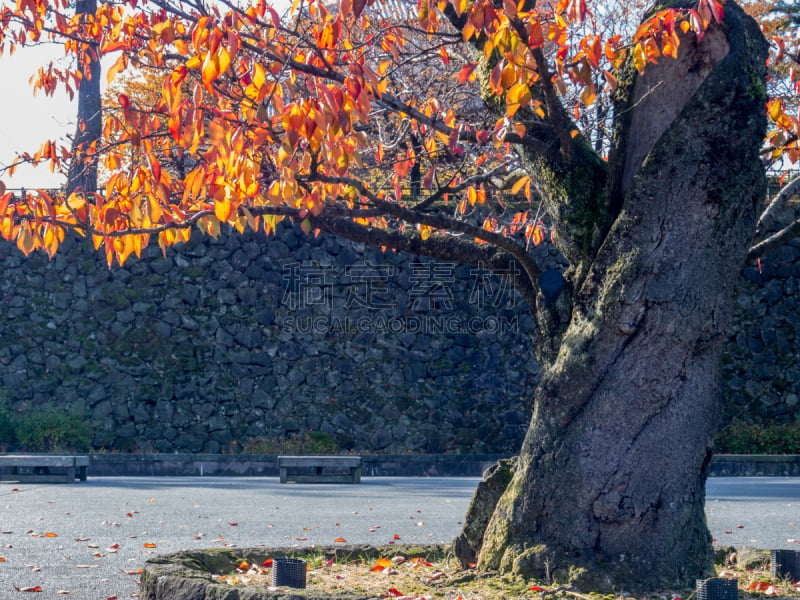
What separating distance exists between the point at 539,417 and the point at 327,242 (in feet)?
52.1

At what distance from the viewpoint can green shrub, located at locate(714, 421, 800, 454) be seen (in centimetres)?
1777

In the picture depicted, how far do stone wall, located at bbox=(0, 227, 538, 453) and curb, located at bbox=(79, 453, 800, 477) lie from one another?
2094mm

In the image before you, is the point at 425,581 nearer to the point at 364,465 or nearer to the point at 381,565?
the point at 381,565

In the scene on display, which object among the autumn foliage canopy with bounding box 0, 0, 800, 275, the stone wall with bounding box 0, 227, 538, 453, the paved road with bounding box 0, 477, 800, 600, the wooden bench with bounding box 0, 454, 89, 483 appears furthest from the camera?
the stone wall with bounding box 0, 227, 538, 453

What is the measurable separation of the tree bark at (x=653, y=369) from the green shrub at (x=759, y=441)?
1447cm

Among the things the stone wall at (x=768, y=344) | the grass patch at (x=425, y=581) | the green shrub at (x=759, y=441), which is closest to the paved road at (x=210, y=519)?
the grass patch at (x=425, y=581)

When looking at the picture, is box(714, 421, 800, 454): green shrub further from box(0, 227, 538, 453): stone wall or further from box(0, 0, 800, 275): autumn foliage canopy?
box(0, 0, 800, 275): autumn foliage canopy

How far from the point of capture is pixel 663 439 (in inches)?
167

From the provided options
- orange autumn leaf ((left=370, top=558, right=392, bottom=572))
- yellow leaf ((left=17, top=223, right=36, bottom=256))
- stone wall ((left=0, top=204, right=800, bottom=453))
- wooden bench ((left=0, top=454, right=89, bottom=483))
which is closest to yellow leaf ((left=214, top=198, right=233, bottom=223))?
yellow leaf ((left=17, top=223, right=36, bottom=256))

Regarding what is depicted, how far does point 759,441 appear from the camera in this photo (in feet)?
58.7

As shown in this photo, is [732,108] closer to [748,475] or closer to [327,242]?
[748,475]

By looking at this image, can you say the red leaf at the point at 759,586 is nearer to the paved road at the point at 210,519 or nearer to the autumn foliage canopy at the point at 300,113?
the autumn foliage canopy at the point at 300,113

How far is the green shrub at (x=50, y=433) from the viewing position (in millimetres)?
17750

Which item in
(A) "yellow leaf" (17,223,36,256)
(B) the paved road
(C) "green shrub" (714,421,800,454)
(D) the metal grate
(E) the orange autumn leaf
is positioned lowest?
(B) the paved road
